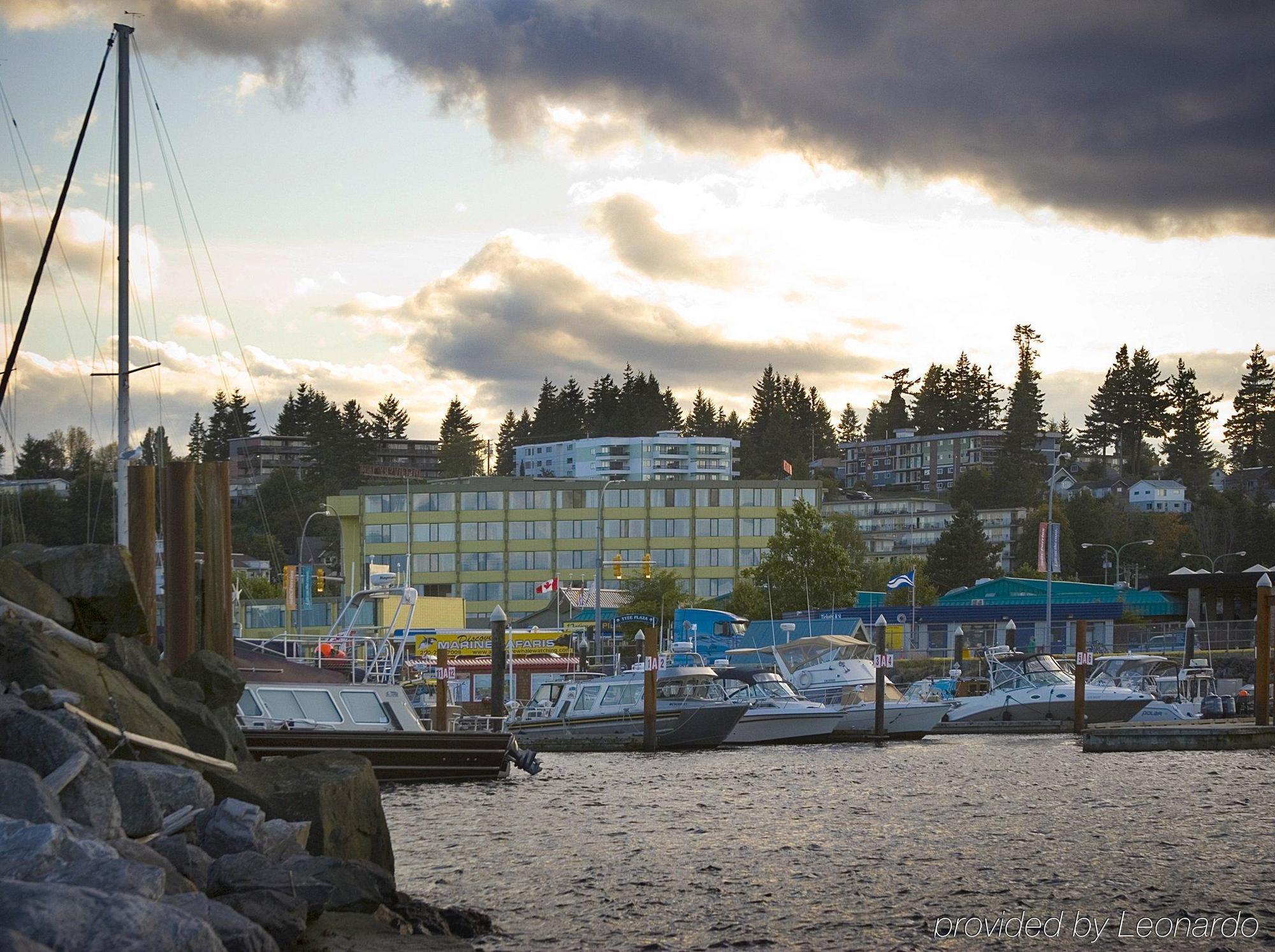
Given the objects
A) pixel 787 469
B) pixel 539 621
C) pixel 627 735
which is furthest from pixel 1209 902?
pixel 787 469

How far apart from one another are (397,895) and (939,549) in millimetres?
104611

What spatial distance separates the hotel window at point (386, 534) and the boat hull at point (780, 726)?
7764 cm

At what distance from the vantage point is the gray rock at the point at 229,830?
1500 cm

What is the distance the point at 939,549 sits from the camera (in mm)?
118000

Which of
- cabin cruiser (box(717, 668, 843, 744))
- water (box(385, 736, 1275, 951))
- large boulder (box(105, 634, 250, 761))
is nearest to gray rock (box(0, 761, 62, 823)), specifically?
large boulder (box(105, 634, 250, 761))

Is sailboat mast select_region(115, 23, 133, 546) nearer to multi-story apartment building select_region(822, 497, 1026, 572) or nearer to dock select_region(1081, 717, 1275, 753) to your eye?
dock select_region(1081, 717, 1275, 753)

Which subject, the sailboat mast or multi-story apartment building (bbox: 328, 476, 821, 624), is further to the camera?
multi-story apartment building (bbox: 328, 476, 821, 624)

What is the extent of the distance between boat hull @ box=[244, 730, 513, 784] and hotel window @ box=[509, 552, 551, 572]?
3529 inches

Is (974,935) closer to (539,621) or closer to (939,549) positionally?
(539,621)

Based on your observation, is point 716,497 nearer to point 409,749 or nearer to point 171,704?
point 409,749

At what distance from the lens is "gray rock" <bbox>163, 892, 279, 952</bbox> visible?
12359 mm

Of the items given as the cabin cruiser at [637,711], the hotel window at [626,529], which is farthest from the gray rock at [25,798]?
the hotel window at [626,529]

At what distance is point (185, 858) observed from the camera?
13.9 metres

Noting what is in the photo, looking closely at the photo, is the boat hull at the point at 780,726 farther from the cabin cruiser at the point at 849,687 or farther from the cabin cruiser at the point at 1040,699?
the cabin cruiser at the point at 1040,699
